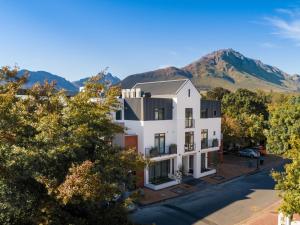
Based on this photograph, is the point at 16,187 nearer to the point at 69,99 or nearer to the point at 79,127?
the point at 79,127

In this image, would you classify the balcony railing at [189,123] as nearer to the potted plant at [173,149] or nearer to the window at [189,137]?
the window at [189,137]

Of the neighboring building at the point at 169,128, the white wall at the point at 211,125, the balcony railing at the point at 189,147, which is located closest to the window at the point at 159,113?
the neighboring building at the point at 169,128

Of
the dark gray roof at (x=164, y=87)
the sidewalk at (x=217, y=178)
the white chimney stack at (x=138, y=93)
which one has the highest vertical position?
the dark gray roof at (x=164, y=87)

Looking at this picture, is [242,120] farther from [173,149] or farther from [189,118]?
[173,149]

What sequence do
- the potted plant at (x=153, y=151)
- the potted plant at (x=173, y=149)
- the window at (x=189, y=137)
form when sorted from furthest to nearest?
the window at (x=189, y=137) → the potted plant at (x=173, y=149) → the potted plant at (x=153, y=151)

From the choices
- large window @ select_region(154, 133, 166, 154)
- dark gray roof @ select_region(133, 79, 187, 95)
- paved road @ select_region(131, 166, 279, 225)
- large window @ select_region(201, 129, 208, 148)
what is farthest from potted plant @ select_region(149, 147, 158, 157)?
large window @ select_region(201, 129, 208, 148)

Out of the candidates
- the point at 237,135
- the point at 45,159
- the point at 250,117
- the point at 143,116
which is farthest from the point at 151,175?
the point at 250,117

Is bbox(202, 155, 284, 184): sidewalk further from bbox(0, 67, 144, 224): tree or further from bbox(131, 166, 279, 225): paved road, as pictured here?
bbox(0, 67, 144, 224): tree
